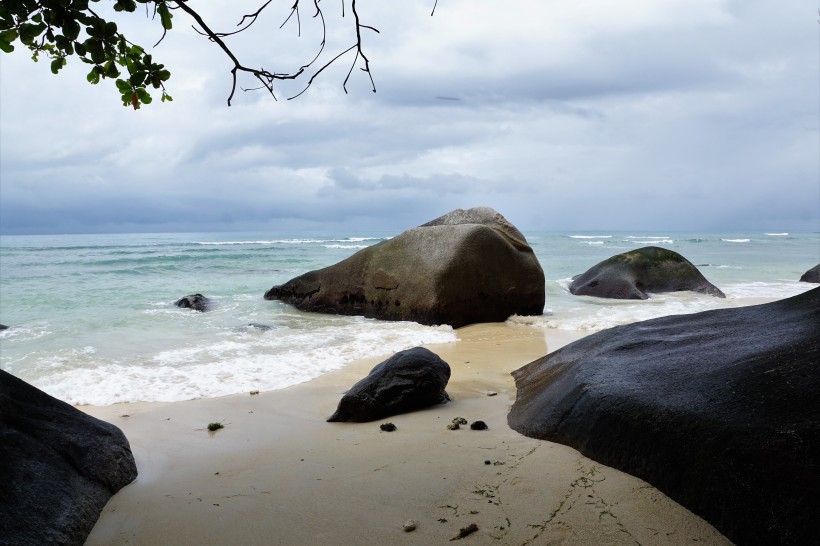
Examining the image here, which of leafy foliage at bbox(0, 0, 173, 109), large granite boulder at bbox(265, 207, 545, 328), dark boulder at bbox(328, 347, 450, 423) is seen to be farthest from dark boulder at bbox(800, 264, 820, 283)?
leafy foliage at bbox(0, 0, 173, 109)

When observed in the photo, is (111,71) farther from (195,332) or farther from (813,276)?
(813,276)

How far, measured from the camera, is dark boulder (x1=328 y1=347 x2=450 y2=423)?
4.45 metres

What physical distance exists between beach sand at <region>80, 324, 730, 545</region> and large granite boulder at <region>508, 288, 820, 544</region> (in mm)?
106

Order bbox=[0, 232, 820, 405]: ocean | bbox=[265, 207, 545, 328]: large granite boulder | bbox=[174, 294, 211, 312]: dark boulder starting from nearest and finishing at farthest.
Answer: bbox=[0, 232, 820, 405]: ocean < bbox=[265, 207, 545, 328]: large granite boulder < bbox=[174, 294, 211, 312]: dark boulder

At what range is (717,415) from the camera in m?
2.34

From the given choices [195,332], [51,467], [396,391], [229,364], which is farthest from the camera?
[195,332]

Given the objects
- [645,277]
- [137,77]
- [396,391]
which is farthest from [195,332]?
[645,277]

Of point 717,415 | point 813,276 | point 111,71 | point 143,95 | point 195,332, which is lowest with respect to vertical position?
point 195,332

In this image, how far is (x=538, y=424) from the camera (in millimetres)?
3393

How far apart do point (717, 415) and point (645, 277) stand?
1216 cm

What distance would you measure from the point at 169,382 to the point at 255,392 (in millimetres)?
1205

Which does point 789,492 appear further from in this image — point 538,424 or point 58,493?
point 58,493

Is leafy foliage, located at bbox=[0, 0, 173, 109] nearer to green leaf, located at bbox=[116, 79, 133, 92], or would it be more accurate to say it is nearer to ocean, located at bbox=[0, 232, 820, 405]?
green leaf, located at bbox=[116, 79, 133, 92]

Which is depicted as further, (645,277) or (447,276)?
(645,277)
